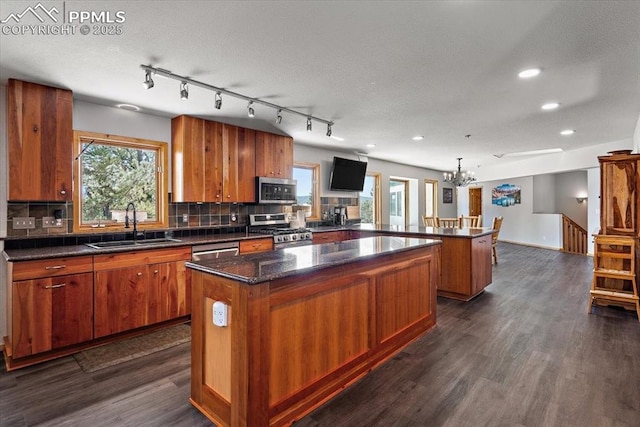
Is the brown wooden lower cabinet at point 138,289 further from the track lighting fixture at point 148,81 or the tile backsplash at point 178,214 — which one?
the track lighting fixture at point 148,81

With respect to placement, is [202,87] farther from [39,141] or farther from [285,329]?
[285,329]

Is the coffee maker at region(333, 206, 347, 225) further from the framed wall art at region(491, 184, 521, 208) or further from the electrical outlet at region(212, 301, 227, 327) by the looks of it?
the framed wall art at region(491, 184, 521, 208)

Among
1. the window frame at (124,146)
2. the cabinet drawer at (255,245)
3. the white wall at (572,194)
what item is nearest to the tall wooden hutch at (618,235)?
the cabinet drawer at (255,245)

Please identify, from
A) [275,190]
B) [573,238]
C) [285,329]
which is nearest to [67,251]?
[285,329]

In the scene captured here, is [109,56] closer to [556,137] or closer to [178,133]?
[178,133]

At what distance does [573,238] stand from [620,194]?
591 cm

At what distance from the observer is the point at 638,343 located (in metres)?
3.00

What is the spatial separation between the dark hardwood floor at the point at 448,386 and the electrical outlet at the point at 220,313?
66cm

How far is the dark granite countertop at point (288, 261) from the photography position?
5.88 feet

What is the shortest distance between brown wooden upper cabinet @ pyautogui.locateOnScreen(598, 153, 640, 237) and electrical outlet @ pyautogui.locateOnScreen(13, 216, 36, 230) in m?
6.43

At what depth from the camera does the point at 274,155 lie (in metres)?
4.98

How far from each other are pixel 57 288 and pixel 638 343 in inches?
204

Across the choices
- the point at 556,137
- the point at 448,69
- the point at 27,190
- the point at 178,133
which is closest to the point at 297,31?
the point at 448,69

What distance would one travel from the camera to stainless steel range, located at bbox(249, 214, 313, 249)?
14.9 ft
